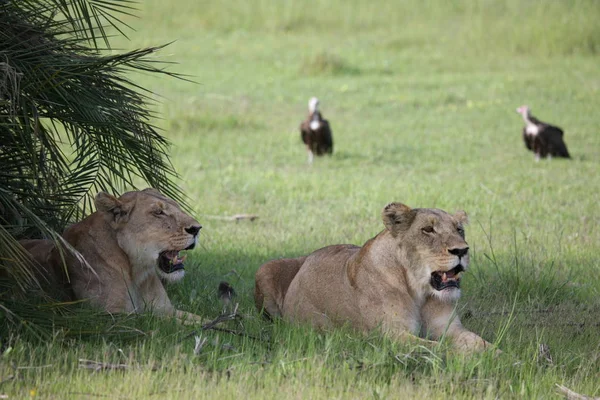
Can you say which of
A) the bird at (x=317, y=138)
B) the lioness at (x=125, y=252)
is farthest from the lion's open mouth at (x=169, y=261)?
the bird at (x=317, y=138)

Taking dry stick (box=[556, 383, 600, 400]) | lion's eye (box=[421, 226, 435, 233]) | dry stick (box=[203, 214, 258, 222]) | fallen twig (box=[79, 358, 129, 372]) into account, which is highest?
lion's eye (box=[421, 226, 435, 233])

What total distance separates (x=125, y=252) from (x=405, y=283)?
1.52m

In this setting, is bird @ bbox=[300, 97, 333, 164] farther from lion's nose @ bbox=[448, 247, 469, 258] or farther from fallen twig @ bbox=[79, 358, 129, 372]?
fallen twig @ bbox=[79, 358, 129, 372]

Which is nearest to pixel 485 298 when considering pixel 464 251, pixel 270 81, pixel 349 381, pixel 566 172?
pixel 464 251

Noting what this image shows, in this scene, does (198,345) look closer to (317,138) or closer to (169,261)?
(169,261)

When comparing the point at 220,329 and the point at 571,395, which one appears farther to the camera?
the point at 220,329

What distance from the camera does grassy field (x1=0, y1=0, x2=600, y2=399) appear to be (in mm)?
4633

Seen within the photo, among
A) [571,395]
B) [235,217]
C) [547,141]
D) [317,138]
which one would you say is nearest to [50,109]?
[571,395]

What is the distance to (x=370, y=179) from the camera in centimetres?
1184

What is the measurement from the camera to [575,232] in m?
8.99

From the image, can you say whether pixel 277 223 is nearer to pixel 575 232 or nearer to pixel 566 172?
pixel 575 232

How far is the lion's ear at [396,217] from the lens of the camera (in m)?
5.37

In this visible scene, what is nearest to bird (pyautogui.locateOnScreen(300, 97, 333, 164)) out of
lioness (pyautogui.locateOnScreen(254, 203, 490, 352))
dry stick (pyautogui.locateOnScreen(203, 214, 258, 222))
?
dry stick (pyautogui.locateOnScreen(203, 214, 258, 222))

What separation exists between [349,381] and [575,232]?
16.4 feet
